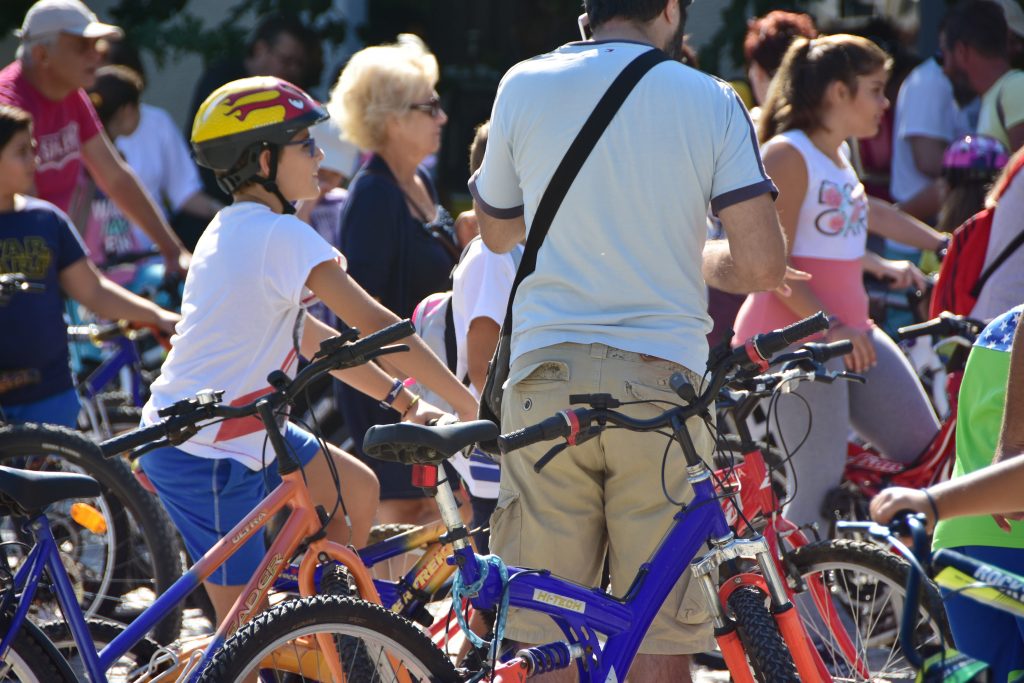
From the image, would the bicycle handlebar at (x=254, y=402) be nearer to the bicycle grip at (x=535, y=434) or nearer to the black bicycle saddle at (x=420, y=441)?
the black bicycle saddle at (x=420, y=441)

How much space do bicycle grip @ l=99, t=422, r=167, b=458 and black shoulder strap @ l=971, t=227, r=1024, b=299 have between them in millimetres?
2510

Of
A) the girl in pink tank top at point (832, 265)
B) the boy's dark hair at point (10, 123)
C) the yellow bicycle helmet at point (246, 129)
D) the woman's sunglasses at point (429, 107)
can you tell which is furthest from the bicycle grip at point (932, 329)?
the boy's dark hair at point (10, 123)

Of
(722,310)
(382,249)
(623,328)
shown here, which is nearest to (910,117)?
(722,310)

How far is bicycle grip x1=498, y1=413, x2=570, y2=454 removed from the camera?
2.79 metres

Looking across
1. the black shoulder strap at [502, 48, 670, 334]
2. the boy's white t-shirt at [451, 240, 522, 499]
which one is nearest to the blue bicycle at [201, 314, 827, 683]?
the black shoulder strap at [502, 48, 670, 334]

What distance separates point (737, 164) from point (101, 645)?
2186 mm

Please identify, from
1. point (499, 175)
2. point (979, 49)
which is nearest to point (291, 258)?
point (499, 175)

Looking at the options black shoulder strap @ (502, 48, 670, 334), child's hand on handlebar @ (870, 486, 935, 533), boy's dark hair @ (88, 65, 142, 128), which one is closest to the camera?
child's hand on handlebar @ (870, 486, 935, 533)

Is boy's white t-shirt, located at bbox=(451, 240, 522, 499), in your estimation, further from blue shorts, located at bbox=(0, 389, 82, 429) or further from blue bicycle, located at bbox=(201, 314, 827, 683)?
blue shorts, located at bbox=(0, 389, 82, 429)

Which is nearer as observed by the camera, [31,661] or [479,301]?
[31,661]

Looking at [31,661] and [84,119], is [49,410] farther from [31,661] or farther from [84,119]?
[31,661]

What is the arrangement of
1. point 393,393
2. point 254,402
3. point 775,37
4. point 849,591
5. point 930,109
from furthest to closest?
point 930,109 < point 775,37 < point 849,591 < point 393,393 < point 254,402

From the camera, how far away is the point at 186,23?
31.7 feet

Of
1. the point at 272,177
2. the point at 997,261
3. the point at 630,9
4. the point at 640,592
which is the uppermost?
the point at 630,9
